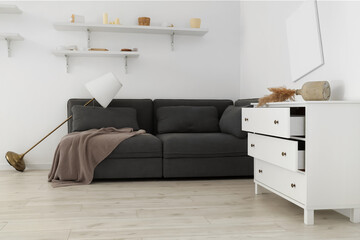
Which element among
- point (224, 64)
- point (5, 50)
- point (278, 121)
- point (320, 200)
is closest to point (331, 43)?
point (278, 121)

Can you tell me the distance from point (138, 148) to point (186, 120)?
0.84 m

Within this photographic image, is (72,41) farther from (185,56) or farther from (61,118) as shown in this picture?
(185,56)

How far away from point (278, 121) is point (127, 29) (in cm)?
260

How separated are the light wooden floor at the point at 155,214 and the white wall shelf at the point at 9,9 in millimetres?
1947

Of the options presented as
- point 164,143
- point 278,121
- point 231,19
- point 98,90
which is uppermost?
point 231,19

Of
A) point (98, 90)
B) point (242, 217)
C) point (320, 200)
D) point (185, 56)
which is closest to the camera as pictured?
point (320, 200)

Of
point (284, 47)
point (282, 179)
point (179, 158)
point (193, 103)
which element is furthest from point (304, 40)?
point (193, 103)

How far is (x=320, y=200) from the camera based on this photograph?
2322 mm

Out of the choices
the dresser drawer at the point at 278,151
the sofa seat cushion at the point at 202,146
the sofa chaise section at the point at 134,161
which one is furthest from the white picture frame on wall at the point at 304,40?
the sofa chaise section at the point at 134,161

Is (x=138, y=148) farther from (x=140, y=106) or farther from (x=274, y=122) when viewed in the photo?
(x=274, y=122)

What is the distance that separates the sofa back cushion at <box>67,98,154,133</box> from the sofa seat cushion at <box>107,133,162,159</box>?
73cm

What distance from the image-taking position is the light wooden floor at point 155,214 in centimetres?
217

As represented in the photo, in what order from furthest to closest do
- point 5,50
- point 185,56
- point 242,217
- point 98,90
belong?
point 185,56 < point 5,50 < point 98,90 < point 242,217

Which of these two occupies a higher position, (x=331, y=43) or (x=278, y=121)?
(x=331, y=43)
